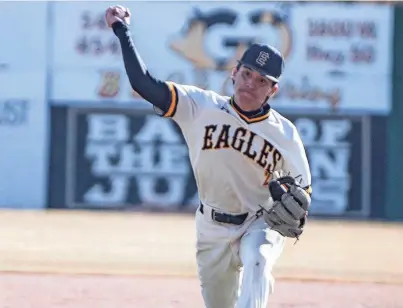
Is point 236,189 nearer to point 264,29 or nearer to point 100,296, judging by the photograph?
point 100,296

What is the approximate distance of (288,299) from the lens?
8031mm

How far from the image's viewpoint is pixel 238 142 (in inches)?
203

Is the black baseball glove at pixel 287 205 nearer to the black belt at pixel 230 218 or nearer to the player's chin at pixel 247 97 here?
the black belt at pixel 230 218

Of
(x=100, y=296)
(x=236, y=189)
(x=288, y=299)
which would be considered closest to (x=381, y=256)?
(x=288, y=299)

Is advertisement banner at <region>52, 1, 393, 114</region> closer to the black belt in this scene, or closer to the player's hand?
the black belt

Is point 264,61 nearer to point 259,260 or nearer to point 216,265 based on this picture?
point 259,260

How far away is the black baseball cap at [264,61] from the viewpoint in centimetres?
506

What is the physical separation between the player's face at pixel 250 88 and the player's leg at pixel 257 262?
24.4 inches

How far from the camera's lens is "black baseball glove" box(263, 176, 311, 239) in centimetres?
492

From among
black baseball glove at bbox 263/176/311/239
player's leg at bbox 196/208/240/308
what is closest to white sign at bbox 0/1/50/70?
player's leg at bbox 196/208/240/308

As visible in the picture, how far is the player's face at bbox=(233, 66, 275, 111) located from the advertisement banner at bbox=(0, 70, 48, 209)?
1669 cm

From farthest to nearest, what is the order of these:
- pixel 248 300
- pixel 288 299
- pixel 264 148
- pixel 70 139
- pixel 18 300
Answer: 1. pixel 70 139
2. pixel 288 299
3. pixel 18 300
4. pixel 264 148
5. pixel 248 300

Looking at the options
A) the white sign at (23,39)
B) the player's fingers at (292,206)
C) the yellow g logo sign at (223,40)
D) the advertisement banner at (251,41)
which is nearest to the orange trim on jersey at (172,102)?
the player's fingers at (292,206)

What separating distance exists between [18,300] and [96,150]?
560 inches
